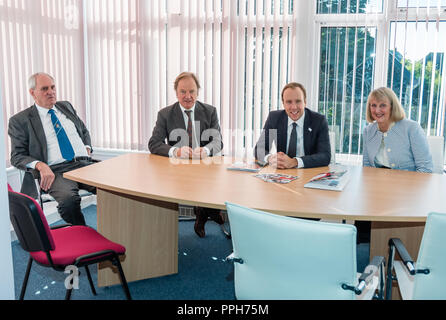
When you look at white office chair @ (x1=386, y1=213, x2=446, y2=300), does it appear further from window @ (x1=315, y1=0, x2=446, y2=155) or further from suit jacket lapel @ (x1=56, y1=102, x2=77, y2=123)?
suit jacket lapel @ (x1=56, y1=102, x2=77, y2=123)

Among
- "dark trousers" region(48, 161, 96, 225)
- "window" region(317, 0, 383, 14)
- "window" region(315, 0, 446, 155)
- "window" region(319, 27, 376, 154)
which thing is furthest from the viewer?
"window" region(319, 27, 376, 154)

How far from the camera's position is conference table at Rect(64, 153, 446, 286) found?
2084 mm

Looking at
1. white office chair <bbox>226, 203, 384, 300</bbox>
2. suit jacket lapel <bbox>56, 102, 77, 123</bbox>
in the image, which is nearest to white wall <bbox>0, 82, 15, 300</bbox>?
white office chair <bbox>226, 203, 384, 300</bbox>

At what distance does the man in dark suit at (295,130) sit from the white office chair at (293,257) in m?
1.61

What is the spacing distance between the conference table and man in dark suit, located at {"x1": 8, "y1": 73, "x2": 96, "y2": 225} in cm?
56

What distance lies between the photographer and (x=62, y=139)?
3.68 m

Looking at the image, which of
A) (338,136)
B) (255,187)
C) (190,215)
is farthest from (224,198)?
(338,136)

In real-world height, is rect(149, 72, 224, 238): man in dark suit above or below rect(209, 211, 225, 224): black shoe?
above

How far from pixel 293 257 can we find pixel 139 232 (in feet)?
5.32

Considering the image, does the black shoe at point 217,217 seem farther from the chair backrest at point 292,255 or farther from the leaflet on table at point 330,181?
the chair backrest at point 292,255

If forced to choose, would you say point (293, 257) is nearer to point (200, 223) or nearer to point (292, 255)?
point (292, 255)

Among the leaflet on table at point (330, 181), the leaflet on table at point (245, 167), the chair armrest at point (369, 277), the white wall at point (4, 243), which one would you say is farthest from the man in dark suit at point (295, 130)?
the white wall at point (4, 243)

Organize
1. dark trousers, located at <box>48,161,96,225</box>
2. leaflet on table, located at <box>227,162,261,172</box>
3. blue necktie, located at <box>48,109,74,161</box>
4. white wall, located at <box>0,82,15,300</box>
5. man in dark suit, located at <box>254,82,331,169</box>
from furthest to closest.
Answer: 1. blue necktie, located at <box>48,109,74,161</box>
2. man in dark suit, located at <box>254,82,331,169</box>
3. dark trousers, located at <box>48,161,96,225</box>
4. leaflet on table, located at <box>227,162,261,172</box>
5. white wall, located at <box>0,82,15,300</box>

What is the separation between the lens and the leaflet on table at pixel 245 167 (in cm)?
290
